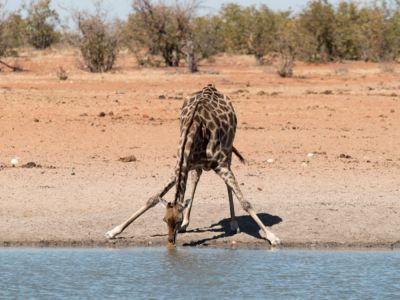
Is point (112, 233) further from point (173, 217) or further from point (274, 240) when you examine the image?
point (274, 240)

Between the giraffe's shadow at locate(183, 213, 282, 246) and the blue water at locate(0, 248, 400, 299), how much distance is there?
0.37 m

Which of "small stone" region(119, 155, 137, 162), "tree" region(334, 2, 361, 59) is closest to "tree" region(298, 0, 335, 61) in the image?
"tree" region(334, 2, 361, 59)

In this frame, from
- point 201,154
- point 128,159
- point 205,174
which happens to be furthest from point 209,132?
point 128,159

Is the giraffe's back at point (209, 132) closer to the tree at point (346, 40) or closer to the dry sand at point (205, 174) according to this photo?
the dry sand at point (205, 174)

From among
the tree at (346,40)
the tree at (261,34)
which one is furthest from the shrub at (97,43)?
the tree at (346,40)

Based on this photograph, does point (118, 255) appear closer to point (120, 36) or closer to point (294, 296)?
point (294, 296)

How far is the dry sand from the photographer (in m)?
11.1

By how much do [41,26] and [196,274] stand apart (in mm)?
43455

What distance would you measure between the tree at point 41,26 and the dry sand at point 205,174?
2147cm

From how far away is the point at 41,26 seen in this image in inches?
2021

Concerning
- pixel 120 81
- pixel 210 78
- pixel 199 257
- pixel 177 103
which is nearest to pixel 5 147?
pixel 177 103

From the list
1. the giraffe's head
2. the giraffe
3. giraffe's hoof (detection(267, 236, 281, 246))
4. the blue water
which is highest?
the giraffe

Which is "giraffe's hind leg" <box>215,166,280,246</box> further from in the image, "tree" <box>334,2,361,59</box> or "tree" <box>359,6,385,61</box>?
"tree" <box>334,2,361,59</box>

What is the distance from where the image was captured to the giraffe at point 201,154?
10.1 m
